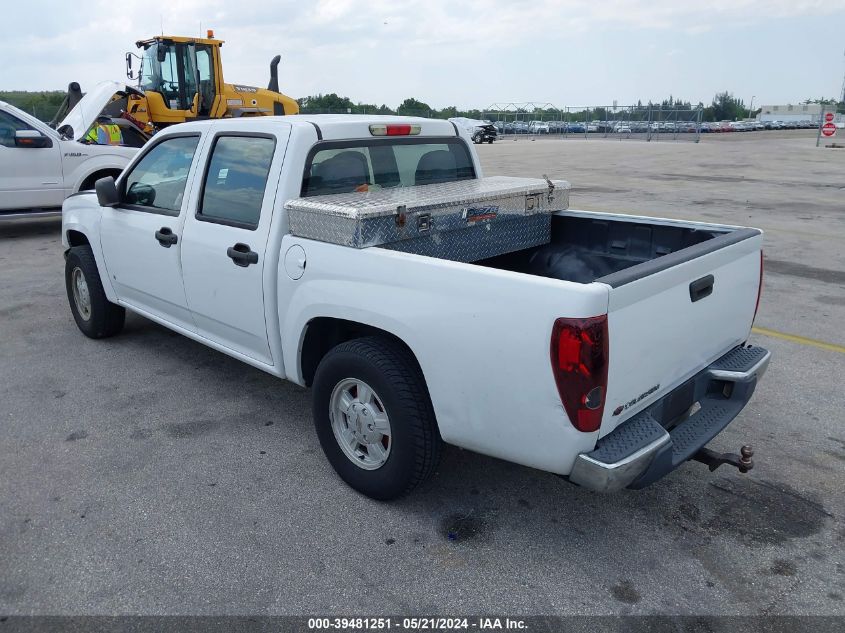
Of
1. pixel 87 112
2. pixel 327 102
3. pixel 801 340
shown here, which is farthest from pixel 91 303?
pixel 327 102

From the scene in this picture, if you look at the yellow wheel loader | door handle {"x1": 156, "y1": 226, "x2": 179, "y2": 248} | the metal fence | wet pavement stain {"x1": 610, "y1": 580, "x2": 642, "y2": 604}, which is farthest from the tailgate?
the metal fence

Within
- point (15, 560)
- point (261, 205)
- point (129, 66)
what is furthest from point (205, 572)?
point (129, 66)

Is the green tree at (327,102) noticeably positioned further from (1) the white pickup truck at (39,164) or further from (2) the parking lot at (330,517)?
(2) the parking lot at (330,517)

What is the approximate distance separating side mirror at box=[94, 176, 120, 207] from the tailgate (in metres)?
3.77

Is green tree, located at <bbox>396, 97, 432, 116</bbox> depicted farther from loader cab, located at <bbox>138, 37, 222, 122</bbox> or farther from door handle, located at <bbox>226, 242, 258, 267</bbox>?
door handle, located at <bbox>226, 242, 258, 267</bbox>

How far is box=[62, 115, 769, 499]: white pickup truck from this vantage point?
2600mm

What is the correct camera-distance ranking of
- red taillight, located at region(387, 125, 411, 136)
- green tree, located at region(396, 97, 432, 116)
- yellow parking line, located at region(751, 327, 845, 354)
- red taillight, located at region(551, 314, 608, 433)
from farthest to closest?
green tree, located at region(396, 97, 432, 116) < yellow parking line, located at region(751, 327, 845, 354) < red taillight, located at region(387, 125, 411, 136) < red taillight, located at region(551, 314, 608, 433)

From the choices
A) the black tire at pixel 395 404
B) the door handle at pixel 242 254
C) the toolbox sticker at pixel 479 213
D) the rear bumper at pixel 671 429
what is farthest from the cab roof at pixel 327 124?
the rear bumper at pixel 671 429

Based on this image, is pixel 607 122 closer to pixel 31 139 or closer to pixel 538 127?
pixel 538 127

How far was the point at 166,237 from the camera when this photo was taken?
4.41 metres

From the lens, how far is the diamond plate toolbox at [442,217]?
327 cm

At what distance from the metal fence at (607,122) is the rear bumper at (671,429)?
41222 millimetres

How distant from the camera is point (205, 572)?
289 cm

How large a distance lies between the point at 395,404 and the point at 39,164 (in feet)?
31.3
